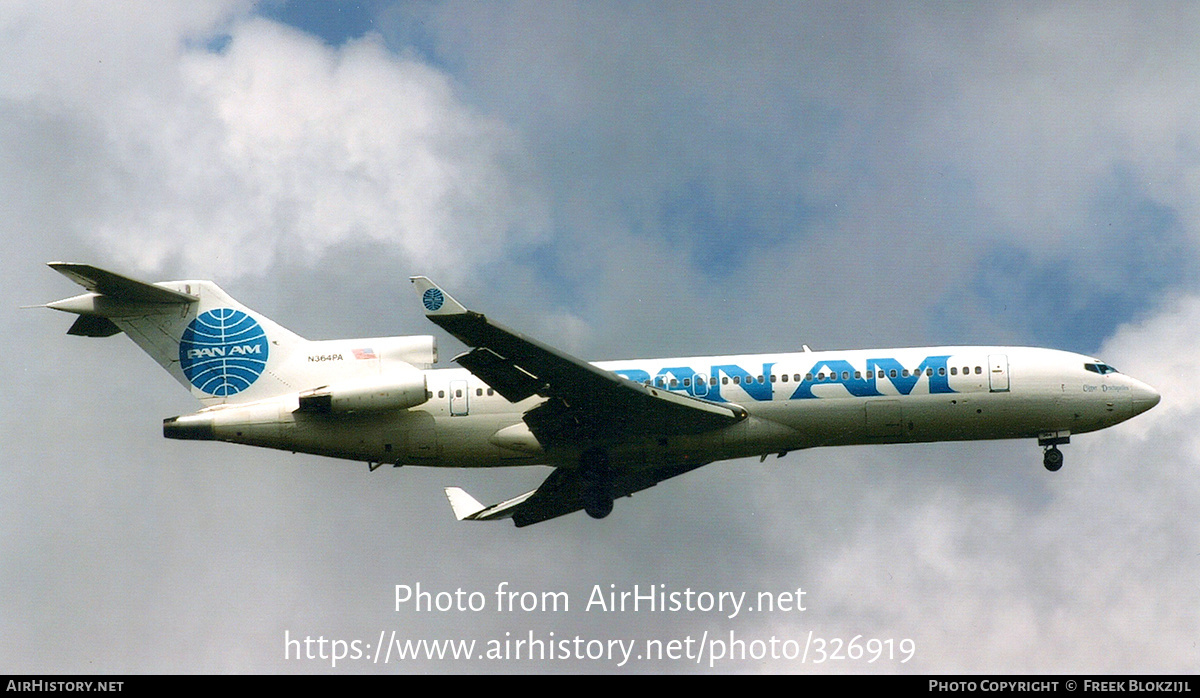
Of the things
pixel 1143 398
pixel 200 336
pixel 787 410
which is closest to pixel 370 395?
pixel 200 336

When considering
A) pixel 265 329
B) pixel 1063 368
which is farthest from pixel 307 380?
pixel 1063 368

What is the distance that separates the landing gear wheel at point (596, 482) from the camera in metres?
39.4

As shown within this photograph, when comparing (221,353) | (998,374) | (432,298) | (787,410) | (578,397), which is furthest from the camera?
(221,353)

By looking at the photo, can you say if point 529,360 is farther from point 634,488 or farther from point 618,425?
point 634,488

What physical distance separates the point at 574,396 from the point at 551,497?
22.7 feet

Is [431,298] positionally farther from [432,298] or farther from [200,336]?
[200,336]

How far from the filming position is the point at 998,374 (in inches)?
1529

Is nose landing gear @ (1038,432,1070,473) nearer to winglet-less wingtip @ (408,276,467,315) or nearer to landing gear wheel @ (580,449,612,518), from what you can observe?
landing gear wheel @ (580,449,612,518)

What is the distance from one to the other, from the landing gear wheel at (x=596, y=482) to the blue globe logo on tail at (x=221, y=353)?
9.52 m

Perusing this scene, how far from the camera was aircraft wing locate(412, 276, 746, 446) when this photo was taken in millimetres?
36312

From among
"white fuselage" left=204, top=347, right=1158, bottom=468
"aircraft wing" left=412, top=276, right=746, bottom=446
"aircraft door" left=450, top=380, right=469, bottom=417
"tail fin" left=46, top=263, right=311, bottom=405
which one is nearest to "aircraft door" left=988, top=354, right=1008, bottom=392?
"white fuselage" left=204, top=347, right=1158, bottom=468

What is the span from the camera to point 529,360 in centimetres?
3678
